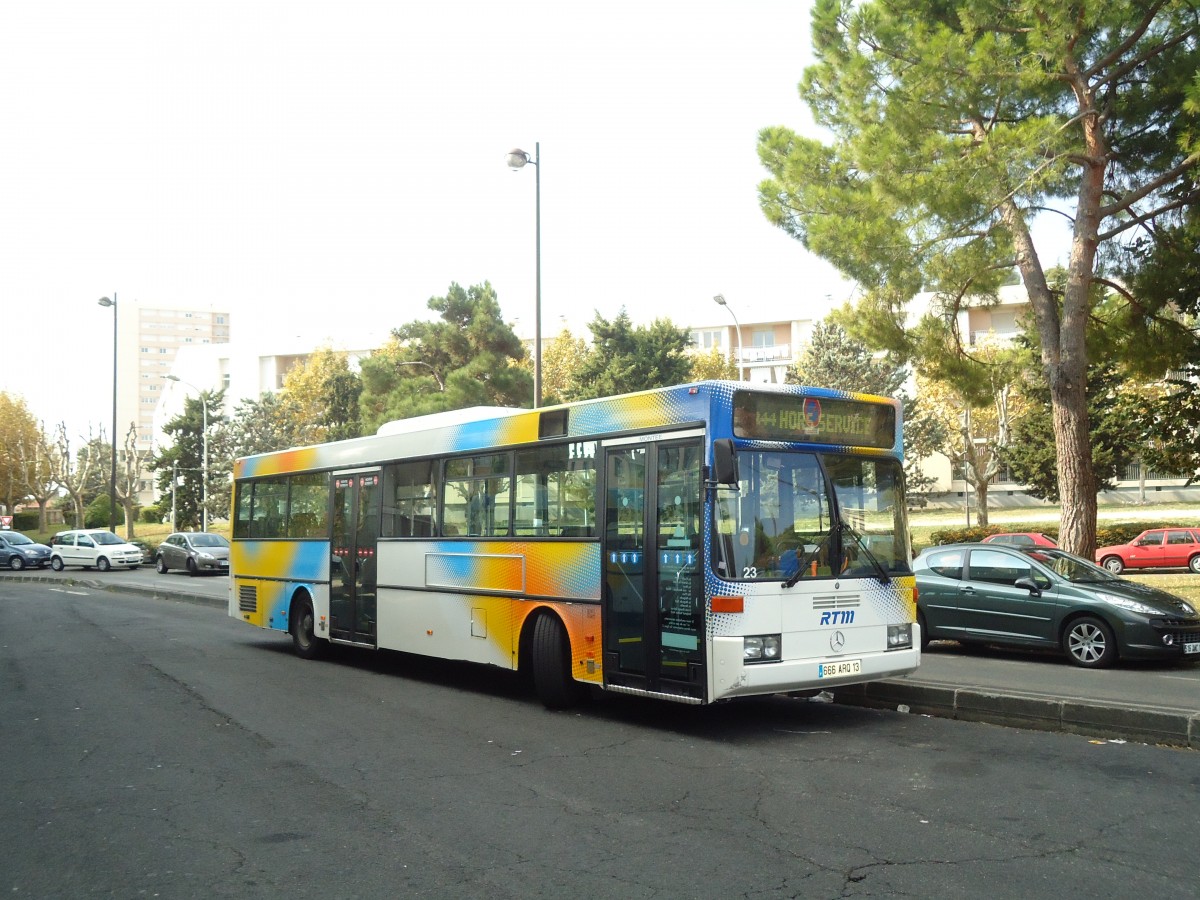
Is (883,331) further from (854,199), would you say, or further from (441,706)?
(441,706)

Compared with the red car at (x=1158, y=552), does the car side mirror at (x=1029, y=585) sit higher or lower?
higher

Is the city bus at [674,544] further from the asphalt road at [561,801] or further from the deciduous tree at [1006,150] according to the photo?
the deciduous tree at [1006,150]

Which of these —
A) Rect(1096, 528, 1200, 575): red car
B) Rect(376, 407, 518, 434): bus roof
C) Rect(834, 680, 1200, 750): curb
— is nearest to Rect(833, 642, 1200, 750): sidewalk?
Rect(834, 680, 1200, 750): curb

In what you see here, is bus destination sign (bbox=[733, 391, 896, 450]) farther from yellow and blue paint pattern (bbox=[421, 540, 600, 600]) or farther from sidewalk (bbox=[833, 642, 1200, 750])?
sidewalk (bbox=[833, 642, 1200, 750])

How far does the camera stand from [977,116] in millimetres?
18234

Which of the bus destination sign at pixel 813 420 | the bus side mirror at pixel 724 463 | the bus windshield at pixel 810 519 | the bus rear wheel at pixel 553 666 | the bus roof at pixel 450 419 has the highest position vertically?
the bus roof at pixel 450 419

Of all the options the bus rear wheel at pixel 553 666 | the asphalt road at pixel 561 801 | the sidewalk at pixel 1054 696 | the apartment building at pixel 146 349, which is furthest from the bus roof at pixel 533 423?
the apartment building at pixel 146 349

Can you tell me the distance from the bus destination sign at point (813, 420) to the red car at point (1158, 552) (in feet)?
87.0

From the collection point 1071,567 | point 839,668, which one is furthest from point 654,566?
point 1071,567

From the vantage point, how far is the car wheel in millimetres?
13219

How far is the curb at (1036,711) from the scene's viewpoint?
8.38 meters

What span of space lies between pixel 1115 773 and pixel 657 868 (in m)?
3.68

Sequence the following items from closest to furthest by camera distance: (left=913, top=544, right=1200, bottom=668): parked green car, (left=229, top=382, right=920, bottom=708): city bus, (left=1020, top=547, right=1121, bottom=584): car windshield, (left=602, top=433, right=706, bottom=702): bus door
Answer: (left=229, top=382, right=920, bottom=708): city bus < (left=602, top=433, right=706, bottom=702): bus door < (left=913, top=544, right=1200, bottom=668): parked green car < (left=1020, top=547, right=1121, bottom=584): car windshield

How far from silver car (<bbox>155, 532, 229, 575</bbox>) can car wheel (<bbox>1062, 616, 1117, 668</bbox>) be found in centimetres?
3041
